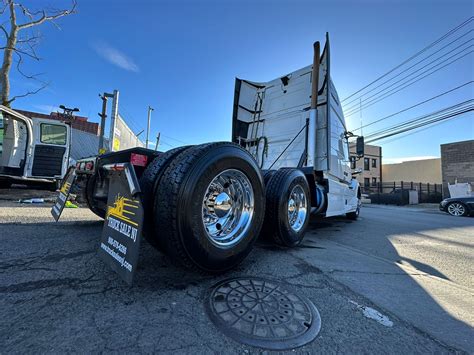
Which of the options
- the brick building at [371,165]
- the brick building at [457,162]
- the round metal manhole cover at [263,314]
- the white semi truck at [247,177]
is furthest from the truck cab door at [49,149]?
the brick building at [371,165]

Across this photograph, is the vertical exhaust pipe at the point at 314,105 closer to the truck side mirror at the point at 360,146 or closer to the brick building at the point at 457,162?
the truck side mirror at the point at 360,146

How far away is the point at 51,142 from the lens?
8164 millimetres

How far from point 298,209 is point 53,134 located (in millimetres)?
8999

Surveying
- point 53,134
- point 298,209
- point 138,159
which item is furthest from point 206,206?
point 53,134

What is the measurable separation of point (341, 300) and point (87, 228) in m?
3.75

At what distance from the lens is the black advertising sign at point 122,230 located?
1.57 m

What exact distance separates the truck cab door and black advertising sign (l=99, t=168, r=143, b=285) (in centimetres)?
787

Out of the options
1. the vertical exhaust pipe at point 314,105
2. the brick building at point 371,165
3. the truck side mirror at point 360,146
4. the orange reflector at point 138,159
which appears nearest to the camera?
Result: the orange reflector at point 138,159

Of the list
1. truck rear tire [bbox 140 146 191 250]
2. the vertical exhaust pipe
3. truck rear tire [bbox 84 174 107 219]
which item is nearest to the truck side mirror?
the vertical exhaust pipe

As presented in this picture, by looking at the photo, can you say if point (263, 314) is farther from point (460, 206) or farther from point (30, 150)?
point (460, 206)

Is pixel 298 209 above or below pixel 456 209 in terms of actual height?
above

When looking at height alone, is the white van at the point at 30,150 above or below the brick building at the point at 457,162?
below

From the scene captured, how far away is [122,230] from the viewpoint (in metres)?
1.74

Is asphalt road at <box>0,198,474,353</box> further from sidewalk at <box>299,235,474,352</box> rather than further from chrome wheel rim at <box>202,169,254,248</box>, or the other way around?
chrome wheel rim at <box>202,169,254,248</box>
